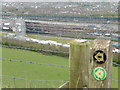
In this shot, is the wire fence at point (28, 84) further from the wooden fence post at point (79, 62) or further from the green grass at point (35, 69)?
the wooden fence post at point (79, 62)

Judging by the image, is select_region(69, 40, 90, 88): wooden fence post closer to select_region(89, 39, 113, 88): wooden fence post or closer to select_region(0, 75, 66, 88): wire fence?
select_region(89, 39, 113, 88): wooden fence post

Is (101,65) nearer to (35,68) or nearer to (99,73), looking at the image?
(99,73)

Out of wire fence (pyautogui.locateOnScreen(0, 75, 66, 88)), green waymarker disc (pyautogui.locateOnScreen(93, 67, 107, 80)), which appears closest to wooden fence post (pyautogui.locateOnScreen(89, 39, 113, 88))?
green waymarker disc (pyautogui.locateOnScreen(93, 67, 107, 80))

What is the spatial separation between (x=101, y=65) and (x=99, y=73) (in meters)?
0.02

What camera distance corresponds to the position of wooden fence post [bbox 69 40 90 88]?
1.84ft

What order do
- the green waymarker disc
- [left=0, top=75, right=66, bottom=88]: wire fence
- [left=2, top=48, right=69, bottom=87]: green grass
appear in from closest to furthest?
the green waymarker disc, [left=0, top=75, right=66, bottom=88]: wire fence, [left=2, top=48, right=69, bottom=87]: green grass

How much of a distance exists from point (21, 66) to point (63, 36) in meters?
5.81

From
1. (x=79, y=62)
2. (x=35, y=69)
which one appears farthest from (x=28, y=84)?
(x=79, y=62)

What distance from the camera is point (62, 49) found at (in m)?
7.54

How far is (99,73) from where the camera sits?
1.79ft

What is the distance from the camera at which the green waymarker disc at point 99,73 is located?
54 cm

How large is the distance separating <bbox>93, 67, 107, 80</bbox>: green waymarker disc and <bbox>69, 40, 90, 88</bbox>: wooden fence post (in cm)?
2

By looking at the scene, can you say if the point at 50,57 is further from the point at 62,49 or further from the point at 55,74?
the point at 55,74

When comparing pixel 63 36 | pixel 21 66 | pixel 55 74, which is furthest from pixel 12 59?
pixel 63 36
